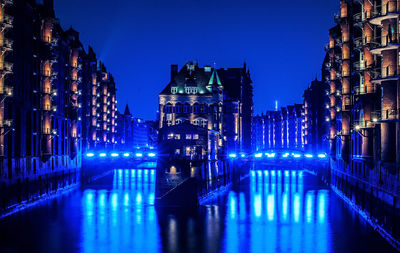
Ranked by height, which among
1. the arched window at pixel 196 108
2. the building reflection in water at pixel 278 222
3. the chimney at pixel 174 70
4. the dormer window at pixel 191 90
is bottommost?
the building reflection in water at pixel 278 222

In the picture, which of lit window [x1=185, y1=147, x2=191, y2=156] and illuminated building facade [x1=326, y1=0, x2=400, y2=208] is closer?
illuminated building facade [x1=326, y1=0, x2=400, y2=208]

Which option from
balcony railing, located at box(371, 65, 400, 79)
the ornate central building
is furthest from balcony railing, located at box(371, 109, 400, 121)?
the ornate central building

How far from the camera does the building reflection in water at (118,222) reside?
130 feet

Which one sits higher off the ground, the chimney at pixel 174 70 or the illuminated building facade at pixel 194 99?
the chimney at pixel 174 70

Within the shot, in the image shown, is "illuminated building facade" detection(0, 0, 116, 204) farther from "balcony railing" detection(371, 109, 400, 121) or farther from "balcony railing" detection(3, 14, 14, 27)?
"balcony railing" detection(371, 109, 400, 121)

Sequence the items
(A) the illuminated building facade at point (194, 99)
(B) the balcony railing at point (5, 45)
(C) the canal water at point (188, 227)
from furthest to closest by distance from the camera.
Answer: (A) the illuminated building facade at point (194, 99) < (B) the balcony railing at point (5, 45) < (C) the canal water at point (188, 227)

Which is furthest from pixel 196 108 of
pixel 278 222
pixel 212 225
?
pixel 212 225

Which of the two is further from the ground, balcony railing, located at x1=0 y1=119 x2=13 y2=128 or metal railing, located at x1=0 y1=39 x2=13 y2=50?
metal railing, located at x1=0 y1=39 x2=13 y2=50

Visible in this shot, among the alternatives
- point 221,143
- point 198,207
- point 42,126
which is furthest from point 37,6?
point 221,143

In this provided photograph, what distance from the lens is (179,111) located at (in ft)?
395

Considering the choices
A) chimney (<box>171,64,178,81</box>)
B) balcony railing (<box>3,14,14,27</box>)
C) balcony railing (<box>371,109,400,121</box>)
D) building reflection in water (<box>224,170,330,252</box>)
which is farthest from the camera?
chimney (<box>171,64,178,81</box>)

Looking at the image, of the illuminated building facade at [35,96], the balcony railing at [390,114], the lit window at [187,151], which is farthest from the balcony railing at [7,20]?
the balcony railing at [390,114]

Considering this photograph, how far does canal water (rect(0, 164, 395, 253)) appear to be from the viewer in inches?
1528

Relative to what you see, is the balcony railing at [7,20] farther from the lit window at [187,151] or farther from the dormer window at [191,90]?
the dormer window at [191,90]
